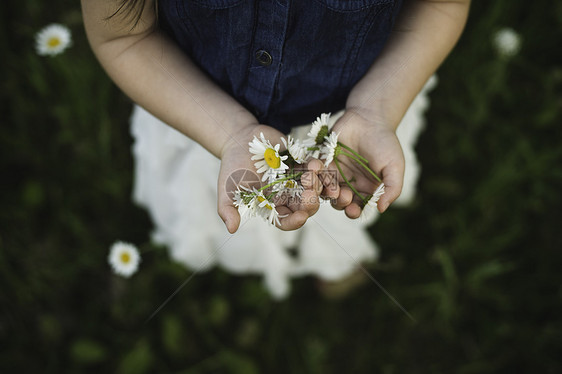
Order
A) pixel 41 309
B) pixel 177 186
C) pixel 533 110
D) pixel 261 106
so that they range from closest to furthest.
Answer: pixel 261 106
pixel 177 186
pixel 41 309
pixel 533 110

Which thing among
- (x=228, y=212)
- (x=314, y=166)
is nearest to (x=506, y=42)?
(x=314, y=166)

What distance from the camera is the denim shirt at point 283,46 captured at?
0.55 metres

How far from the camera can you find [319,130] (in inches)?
23.1

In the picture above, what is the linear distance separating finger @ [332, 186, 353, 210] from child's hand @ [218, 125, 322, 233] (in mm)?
34

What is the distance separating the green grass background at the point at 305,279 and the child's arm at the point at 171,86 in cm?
43

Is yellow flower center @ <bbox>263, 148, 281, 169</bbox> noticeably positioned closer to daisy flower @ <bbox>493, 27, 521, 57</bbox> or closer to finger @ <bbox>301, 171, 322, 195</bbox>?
finger @ <bbox>301, 171, 322, 195</bbox>


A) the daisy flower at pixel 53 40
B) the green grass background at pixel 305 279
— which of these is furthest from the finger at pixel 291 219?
the daisy flower at pixel 53 40

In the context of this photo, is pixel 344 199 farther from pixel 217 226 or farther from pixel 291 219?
pixel 217 226

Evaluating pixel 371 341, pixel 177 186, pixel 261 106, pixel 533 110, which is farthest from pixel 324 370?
pixel 533 110

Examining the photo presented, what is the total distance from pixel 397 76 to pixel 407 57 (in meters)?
0.04

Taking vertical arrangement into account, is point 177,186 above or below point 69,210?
above

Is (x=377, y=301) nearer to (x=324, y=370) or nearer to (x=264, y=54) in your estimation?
(x=324, y=370)

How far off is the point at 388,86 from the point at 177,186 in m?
0.48

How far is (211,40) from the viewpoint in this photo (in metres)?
0.63
